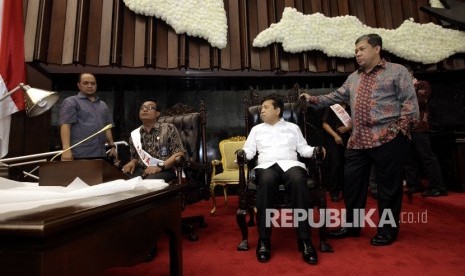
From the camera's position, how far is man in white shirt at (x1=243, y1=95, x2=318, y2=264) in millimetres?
2082

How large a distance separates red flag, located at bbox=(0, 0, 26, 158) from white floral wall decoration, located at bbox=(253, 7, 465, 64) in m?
2.63

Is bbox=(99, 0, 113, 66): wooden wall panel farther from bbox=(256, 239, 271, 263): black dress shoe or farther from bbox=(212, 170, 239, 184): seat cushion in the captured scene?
bbox=(256, 239, 271, 263): black dress shoe

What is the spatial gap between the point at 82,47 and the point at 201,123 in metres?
1.80

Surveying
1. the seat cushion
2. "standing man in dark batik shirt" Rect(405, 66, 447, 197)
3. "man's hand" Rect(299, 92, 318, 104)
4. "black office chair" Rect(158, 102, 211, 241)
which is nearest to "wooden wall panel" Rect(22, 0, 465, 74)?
"black office chair" Rect(158, 102, 211, 241)

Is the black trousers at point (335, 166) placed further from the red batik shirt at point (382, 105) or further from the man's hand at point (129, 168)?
the man's hand at point (129, 168)

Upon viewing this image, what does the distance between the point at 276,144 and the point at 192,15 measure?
2268 mm

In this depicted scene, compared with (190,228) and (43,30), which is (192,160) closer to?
(190,228)

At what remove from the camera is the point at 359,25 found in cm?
439

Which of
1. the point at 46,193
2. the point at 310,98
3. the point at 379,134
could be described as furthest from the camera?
the point at 310,98

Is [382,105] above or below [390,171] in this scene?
above

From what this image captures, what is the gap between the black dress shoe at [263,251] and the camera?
2.02m

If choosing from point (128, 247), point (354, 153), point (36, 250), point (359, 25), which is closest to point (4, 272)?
point (36, 250)

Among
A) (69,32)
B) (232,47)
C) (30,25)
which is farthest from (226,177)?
(30,25)

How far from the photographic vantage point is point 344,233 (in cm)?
252
